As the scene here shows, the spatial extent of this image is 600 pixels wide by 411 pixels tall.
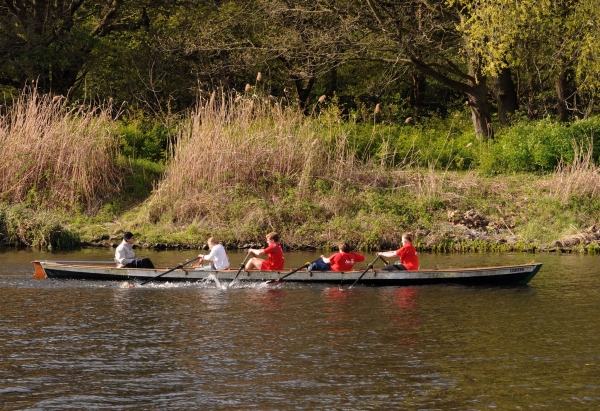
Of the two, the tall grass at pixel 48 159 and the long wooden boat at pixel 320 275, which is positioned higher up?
the tall grass at pixel 48 159

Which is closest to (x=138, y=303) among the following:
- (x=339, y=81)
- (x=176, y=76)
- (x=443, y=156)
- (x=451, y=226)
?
(x=451, y=226)

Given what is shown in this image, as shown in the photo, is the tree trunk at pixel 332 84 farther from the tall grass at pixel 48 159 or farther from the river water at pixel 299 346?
the river water at pixel 299 346

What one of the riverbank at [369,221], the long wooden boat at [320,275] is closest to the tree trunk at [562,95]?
the riverbank at [369,221]

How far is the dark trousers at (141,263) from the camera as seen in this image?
65.8 ft

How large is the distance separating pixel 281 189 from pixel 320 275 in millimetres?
7470

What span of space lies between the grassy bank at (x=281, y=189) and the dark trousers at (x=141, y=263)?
481 cm

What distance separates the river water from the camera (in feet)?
36.3

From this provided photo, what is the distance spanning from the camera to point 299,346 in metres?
13.5

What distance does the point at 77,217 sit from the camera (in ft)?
88.6

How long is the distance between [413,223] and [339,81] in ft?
53.1

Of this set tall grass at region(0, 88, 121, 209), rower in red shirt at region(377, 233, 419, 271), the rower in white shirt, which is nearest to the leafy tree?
tall grass at region(0, 88, 121, 209)

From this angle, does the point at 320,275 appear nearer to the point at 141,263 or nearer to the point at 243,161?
the point at 141,263

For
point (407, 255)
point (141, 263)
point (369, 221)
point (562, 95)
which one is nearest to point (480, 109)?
point (562, 95)

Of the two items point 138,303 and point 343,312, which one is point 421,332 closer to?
point 343,312
